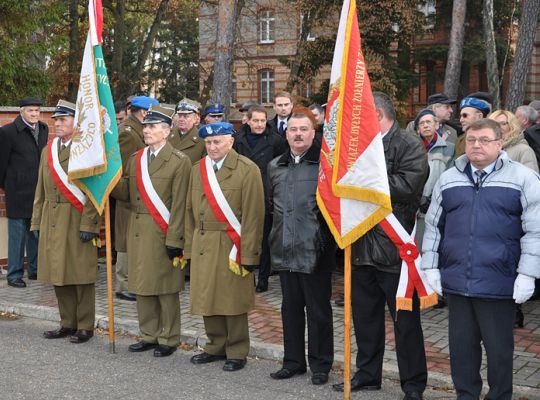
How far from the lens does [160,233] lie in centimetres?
654

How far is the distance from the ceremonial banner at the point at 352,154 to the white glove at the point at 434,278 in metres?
0.49

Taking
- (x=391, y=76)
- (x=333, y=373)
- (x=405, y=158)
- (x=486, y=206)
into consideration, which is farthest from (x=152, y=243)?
(x=391, y=76)

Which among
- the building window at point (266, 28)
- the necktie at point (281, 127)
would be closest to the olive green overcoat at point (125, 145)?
the necktie at point (281, 127)

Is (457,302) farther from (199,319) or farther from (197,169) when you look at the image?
(199,319)

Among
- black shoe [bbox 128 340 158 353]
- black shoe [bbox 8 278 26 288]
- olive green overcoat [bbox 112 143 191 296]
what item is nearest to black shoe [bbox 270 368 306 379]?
olive green overcoat [bbox 112 143 191 296]

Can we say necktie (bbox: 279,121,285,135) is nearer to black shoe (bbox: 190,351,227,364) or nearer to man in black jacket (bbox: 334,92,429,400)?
black shoe (bbox: 190,351,227,364)

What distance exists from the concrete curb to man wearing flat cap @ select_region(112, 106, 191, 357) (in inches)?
14.9

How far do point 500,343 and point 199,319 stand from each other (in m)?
3.54

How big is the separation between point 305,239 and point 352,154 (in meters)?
0.80

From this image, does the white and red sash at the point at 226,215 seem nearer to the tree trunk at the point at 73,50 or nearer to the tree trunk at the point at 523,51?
the tree trunk at the point at 523,51

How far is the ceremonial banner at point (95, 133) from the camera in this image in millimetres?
6688

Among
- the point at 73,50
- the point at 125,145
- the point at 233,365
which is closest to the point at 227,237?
the point at 233,365

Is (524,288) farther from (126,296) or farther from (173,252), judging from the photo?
(126,296)

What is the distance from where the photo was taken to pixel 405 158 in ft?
17.3
